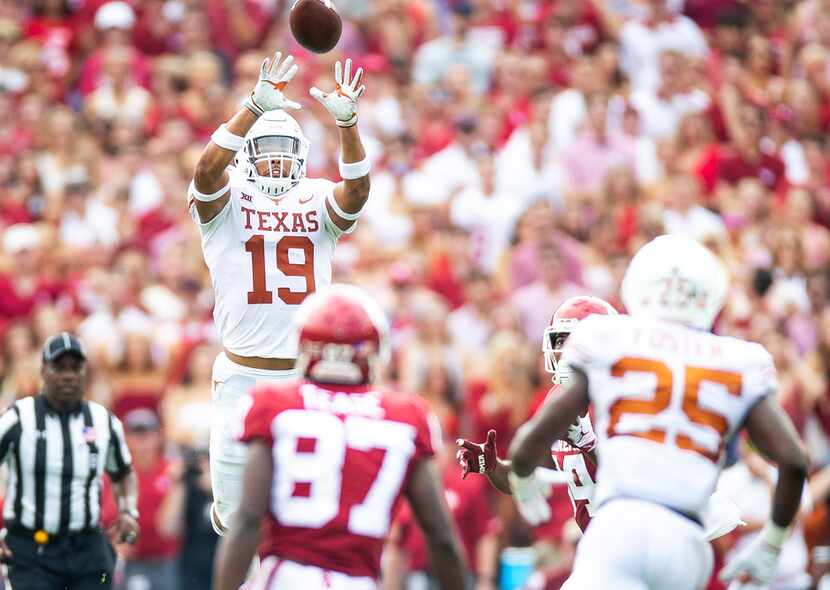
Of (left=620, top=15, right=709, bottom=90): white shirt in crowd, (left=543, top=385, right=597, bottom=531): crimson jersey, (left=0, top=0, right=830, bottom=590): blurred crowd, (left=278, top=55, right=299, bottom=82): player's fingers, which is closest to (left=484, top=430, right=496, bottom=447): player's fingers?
(left=543, top=385, right=597, bottom=531): crimson jersey

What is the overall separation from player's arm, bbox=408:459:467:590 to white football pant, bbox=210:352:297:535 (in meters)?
2.57

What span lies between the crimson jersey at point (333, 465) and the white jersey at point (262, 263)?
2.56 meters

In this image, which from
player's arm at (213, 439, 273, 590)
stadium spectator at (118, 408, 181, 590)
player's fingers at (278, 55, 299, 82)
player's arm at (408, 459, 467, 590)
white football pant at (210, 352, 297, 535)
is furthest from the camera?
stadium spectator at (118, 408, 181, 590)

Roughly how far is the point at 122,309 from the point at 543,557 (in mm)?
3769

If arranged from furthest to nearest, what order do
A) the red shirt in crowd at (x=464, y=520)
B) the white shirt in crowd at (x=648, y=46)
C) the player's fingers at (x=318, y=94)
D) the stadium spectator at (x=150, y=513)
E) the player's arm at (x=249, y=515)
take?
1. the white shirt in crowd at (x=648, y=46)
2. the red shirt in crowd at (x=464, y=520)
3. the stadium spectator at (x=150, y=513)
4. the player's fingers at (x=318, y=94)
5. the player's arm at (x=249, y=515)

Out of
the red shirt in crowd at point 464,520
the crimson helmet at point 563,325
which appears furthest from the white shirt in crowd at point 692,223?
the crimson helmet at point 563,325

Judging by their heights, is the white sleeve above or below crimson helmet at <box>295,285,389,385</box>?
above

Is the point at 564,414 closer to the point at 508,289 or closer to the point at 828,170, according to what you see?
the point at 508,289

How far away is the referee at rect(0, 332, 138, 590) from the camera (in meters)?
8.12

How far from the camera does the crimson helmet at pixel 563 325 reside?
7012 mm

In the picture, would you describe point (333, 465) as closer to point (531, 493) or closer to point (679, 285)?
point (531, 493)

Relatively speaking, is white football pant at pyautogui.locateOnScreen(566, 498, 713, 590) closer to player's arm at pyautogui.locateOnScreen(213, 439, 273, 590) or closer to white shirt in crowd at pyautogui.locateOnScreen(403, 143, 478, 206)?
player's arm at pyautogui.locateOnScreen(213, 439, 273, 590)

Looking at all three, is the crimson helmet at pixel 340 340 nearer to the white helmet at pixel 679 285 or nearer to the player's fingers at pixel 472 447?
the white helmet at pixel 679 285

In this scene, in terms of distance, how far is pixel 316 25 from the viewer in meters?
7.78
